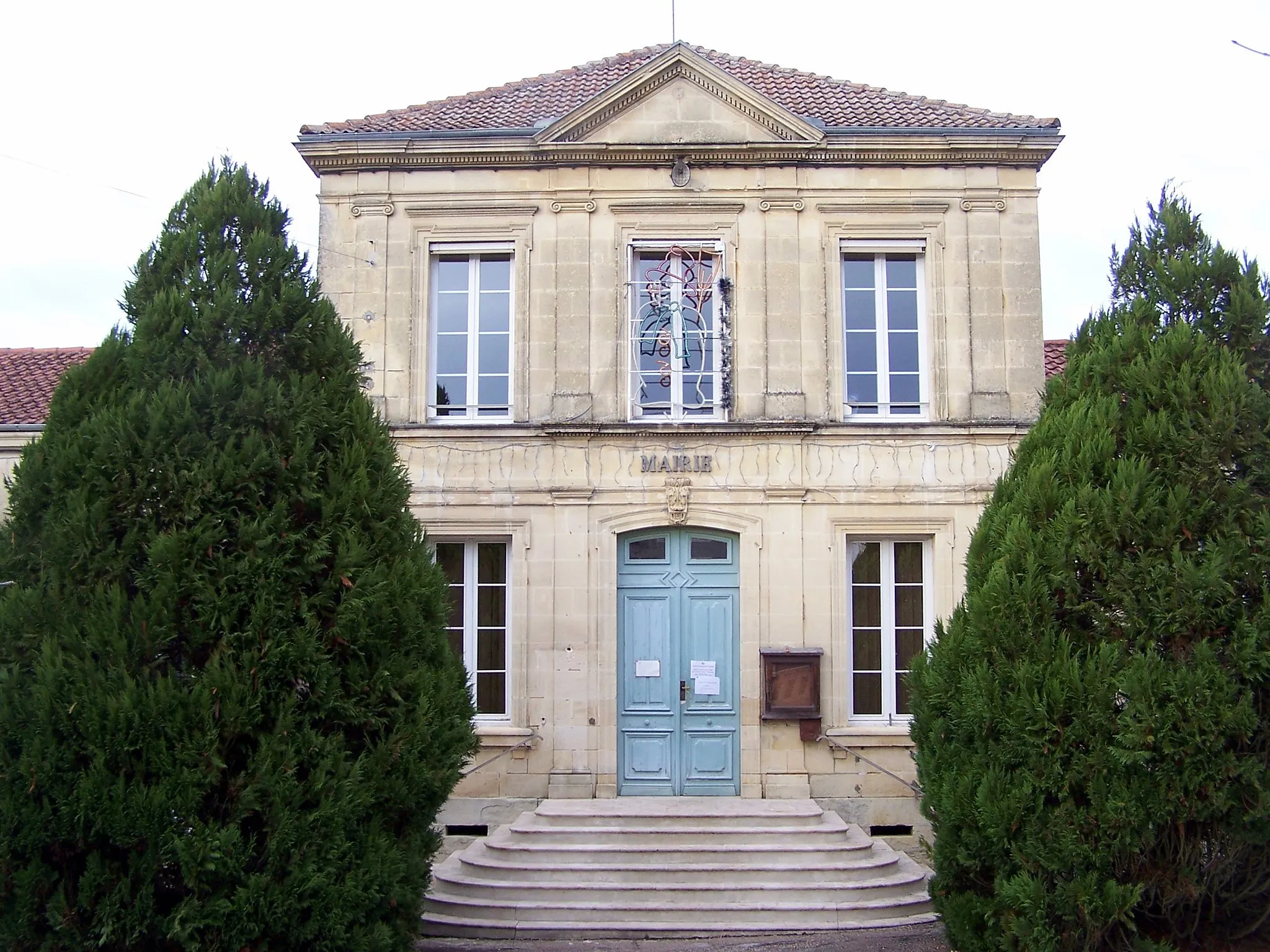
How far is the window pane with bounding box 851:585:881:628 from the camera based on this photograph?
11.8 meters

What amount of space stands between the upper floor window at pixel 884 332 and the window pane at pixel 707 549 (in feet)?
5.95

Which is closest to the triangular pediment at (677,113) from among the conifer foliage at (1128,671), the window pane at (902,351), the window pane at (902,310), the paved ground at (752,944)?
the window pane at (902,310)

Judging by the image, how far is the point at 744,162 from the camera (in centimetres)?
1206

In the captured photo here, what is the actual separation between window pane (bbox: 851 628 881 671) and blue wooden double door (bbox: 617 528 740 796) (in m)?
1.15

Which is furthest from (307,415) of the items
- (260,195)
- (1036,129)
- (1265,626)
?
(1036,129)

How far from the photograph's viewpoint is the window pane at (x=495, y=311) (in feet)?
40.2

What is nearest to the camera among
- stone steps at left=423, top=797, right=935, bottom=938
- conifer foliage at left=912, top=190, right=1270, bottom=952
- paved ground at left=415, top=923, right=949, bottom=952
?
conifer foliage at left=912, top=190, right=1270, bottom=952

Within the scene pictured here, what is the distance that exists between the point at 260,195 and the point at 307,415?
5.57ft

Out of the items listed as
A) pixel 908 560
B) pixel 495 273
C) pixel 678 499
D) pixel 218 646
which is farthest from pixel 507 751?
pixel 218 646

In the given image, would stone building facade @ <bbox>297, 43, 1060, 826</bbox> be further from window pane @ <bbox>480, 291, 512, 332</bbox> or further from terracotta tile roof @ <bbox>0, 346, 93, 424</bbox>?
terracotta tile roof @ <bbox>0, 346, 93, 424</bbox>

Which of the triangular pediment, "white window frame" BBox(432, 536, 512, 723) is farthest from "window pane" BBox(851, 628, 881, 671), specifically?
the triangular pediment

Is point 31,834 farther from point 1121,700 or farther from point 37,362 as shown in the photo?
point 37,362

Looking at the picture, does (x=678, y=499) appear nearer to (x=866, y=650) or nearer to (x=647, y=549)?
(x=647, y=549)

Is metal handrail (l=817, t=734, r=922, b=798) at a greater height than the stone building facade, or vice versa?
the stone building facade
